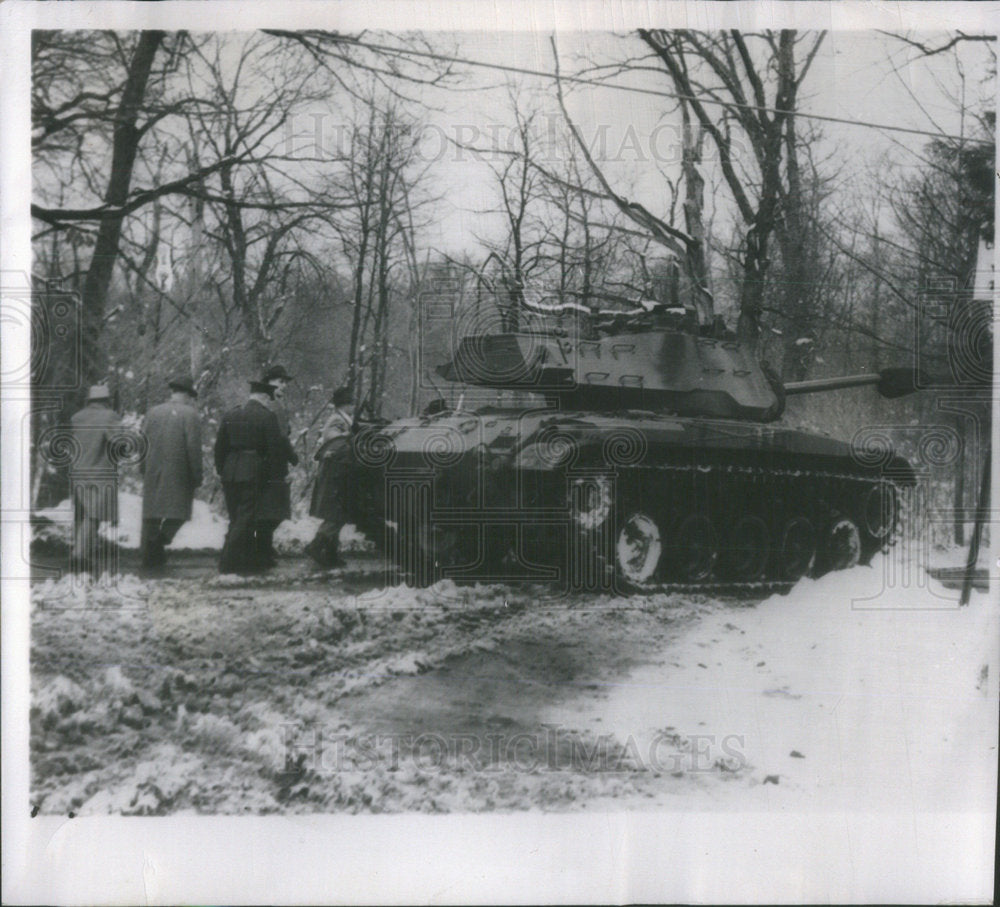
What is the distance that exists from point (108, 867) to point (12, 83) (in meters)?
3.01

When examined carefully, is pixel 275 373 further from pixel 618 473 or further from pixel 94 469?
pixel 618 473

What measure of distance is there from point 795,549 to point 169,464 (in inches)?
99.6

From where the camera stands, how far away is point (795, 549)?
3.94 meters

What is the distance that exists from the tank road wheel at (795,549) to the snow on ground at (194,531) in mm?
1677

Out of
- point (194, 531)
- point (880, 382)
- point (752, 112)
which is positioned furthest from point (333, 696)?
point (752, 112)

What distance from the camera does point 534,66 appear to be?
377cm

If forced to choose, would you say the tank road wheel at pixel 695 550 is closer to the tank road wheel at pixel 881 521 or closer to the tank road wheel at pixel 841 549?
the tank road wheel at pixel 841 549

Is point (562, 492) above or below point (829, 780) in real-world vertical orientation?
above

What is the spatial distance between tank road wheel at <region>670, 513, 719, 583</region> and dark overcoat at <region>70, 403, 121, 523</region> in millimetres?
2218

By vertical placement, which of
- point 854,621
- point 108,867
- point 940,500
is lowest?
point 108,867

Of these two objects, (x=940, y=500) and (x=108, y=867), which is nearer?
(x=108, y=867)

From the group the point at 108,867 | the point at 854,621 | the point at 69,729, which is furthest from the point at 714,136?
the point at 108,867

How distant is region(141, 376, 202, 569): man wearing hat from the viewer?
3729mm

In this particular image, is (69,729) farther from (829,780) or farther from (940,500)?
(940,500)
